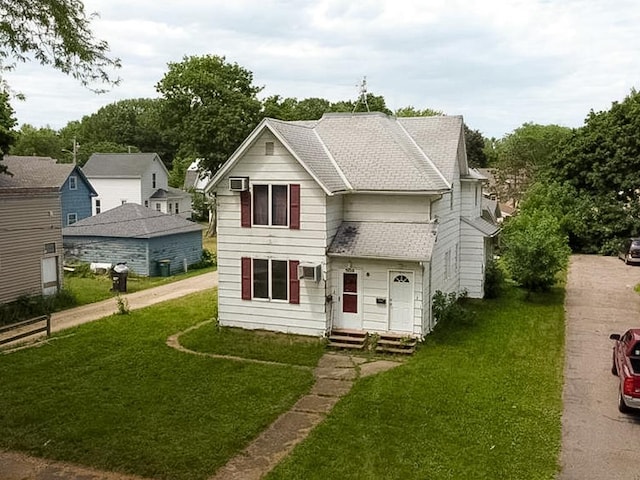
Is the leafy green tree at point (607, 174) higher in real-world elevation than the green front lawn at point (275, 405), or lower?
higher

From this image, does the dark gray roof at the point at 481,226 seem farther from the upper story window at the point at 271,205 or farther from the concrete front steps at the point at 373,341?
the upper story window at the point at 271,205

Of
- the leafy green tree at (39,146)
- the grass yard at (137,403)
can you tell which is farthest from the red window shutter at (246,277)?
the leafy green tree at (39,146)

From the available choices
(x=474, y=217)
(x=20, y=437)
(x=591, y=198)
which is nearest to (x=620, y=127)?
(x=591, y=198)

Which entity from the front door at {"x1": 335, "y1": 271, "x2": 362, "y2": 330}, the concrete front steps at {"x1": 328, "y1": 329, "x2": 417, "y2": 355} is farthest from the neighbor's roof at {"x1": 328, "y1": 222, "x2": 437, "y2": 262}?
the concrete front steps at {"x1": 328, "y1": 329, "x2": 417, "y2": 355}

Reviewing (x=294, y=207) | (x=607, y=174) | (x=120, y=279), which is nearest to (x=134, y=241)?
(x=120, y=279)

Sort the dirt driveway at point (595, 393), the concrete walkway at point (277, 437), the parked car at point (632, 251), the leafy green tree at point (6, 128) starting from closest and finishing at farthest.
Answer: the concrete walkway at point (277, 437)
the dirt driveway at point (595, 393)
the leafy green tree at point (6, 128)
the parked car at point (632, 251)

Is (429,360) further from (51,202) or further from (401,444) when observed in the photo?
(51,202)

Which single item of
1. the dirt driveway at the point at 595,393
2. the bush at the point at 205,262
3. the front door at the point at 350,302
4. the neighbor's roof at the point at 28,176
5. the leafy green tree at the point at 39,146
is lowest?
the dirt driveway at the point at 595,393

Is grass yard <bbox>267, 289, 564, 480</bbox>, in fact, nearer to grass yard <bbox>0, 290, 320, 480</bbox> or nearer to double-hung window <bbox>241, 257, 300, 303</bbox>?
grass yard <bbox>0, 290, 320, 480</bbox>
